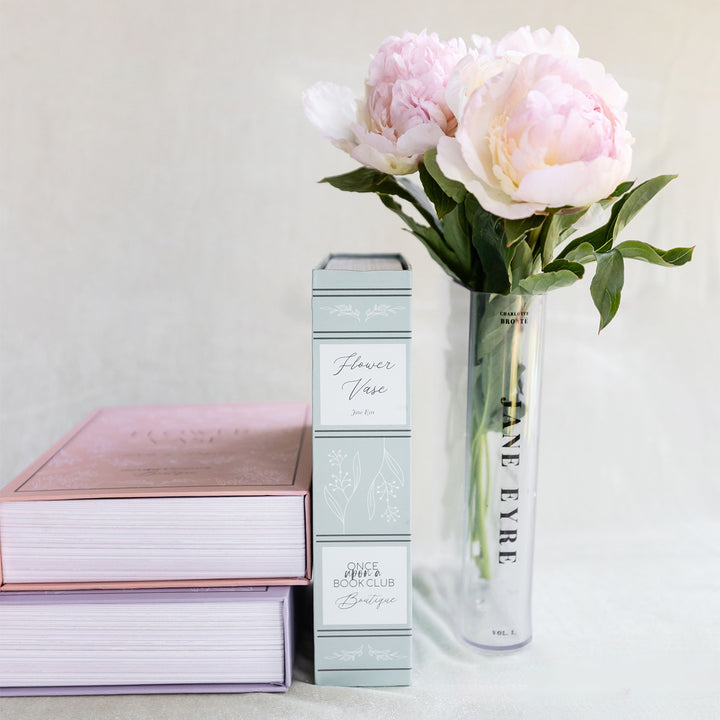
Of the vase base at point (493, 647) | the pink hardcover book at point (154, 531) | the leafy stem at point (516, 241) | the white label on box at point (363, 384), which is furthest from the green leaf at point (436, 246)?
the vase base at point (493, 647)

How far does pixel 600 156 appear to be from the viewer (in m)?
0.55

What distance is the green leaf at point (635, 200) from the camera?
0.65 meters

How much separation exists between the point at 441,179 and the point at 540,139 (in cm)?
9

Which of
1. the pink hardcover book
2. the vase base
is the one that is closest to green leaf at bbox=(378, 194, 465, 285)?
the pink hardcover book

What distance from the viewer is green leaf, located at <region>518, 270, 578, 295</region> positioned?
62 centimetres

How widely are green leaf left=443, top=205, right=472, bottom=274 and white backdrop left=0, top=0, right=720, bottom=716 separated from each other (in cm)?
35

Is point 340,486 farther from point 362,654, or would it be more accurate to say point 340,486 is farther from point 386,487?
point 362,654

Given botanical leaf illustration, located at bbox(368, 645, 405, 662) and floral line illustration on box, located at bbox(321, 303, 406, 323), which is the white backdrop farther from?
floral line illustration on box, located at bbox(321, 303, 406, 323)

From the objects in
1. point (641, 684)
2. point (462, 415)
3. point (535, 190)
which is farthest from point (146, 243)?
point (641, 684)

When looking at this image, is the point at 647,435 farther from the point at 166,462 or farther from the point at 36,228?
the point at 36,228

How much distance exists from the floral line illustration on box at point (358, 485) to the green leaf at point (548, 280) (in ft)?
0.54

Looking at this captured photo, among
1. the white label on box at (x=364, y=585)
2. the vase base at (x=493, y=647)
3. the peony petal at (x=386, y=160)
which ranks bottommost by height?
the vase base at (x=493, y=647)

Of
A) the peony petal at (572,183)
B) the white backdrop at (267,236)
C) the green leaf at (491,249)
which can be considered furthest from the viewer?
the white backdrop at (267,236)

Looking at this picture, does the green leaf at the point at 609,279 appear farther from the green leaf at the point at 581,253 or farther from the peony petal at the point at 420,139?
the peony petal at the point at 420,139
